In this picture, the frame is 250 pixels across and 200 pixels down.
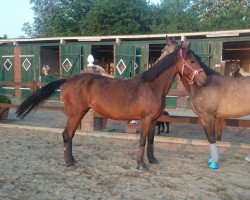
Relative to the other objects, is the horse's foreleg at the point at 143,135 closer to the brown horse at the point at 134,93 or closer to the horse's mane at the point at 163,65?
the brown horse at the point at 134,93

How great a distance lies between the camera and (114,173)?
4328mm

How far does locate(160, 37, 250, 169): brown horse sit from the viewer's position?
4672mm

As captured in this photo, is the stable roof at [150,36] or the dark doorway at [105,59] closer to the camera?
the stable roof at [150,36]

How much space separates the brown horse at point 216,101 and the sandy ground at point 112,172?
0.55 metres

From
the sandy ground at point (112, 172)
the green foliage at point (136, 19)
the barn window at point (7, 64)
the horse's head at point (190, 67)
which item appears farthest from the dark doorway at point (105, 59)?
the horse's head at point (190, 67)

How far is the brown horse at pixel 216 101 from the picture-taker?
15.3 ft

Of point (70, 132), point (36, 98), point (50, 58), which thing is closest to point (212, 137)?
point (70, 132)

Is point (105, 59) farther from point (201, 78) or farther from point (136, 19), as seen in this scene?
point (201, 78)

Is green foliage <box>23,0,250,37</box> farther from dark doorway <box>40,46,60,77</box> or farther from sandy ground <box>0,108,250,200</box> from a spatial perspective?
sandy ground <box>0,108,250,200</box>

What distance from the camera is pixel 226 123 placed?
→ 630 cm

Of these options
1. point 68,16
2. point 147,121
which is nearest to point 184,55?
point 147,121

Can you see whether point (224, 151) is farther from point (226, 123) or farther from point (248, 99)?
point (248, 99)

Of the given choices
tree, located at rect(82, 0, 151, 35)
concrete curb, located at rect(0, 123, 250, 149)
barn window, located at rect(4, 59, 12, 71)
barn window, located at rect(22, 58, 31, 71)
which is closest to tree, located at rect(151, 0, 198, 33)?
tree, located at rect(82, 0, 151, 35)

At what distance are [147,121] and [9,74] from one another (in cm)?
1443
